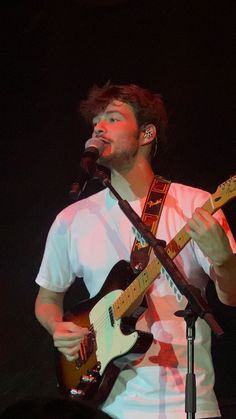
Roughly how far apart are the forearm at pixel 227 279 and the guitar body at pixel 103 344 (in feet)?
0.85

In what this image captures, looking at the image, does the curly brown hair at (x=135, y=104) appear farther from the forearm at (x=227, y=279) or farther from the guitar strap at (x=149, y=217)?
the forearm at (x=227, y=279)

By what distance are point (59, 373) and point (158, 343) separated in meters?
0.47

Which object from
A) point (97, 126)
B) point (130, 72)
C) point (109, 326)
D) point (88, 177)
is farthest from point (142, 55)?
point (109, 326)

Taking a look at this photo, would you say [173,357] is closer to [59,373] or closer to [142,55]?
[59,373]

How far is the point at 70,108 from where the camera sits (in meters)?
2.99

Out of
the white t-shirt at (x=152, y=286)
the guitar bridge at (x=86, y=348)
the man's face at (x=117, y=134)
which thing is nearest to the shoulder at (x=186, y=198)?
the white t-shirt at (x=152, y=286)

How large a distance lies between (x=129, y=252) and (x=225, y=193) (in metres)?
0.51

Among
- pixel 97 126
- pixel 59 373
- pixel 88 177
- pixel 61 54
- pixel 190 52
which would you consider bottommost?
pixel 59 373

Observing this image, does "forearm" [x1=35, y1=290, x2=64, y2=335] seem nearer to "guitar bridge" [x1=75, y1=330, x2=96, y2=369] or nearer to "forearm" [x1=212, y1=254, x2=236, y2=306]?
"guitar bridge" [x1=75, y1=330, x2=96, y2=369]

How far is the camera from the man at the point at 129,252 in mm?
1907

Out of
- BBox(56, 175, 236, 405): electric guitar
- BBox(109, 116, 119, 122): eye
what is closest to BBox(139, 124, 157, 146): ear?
BBox(109, 116, 119, 122): eye

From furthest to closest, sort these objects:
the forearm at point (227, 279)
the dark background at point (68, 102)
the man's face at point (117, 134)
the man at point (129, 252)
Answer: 1. the dark background at point (68, 102)
2. the man's face at point (117, 134)
3. the man at point (129, 252)
4. the forearm at point (227, 279)

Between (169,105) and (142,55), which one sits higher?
(142,55)

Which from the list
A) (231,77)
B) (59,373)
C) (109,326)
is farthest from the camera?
(231,77)
